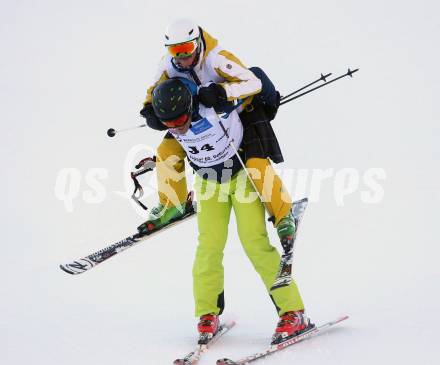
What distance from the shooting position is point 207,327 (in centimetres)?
491

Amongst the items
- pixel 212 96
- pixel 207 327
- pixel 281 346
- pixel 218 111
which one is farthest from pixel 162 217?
pixel 281 346

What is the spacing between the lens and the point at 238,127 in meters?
4.77

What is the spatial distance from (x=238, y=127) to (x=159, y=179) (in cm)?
67

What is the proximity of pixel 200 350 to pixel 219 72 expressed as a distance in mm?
1779

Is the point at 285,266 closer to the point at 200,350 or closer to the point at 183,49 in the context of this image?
the point at 200,350

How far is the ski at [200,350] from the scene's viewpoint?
4.37 metres

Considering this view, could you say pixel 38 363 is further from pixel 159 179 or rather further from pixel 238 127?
pixel 238 127

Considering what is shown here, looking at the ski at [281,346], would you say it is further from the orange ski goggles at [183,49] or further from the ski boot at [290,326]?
the orange ski goggles at [183,49]

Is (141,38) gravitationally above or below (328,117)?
above

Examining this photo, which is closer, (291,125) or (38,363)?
(38,363)

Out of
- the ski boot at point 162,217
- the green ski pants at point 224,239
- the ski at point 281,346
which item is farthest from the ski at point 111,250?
the ski at point 281,346

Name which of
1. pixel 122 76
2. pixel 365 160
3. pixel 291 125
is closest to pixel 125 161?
pixel 122 76

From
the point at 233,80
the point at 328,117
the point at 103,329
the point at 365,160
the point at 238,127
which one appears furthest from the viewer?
the point at 328,117

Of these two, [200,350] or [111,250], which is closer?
[200,350]
